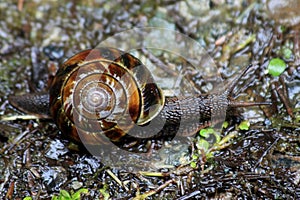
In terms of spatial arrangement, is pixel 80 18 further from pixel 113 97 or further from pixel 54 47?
pixel 113 97

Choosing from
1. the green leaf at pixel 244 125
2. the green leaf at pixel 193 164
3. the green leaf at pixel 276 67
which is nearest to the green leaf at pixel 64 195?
the green leaf at pixel 193 164

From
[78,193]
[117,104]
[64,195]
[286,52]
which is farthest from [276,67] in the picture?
[64,195]

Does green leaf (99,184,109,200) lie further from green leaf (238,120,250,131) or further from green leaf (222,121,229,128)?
green leaf (238,120,250,131)

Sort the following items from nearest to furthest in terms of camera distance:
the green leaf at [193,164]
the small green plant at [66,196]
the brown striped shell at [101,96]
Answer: the brown striped shell at [101,96] < the small green plant at [66,196] < the green leaf at [193,164]

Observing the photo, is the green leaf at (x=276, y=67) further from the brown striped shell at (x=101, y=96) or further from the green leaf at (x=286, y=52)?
the brown striped shell at (x=101, y=96)

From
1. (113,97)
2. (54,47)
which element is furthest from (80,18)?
(113,97)

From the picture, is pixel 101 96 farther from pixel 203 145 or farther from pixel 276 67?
pixel 276 67

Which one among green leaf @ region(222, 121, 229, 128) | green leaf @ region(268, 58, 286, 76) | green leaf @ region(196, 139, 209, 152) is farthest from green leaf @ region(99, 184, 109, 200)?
green leaf @ region(268, 58, 286, 76)
